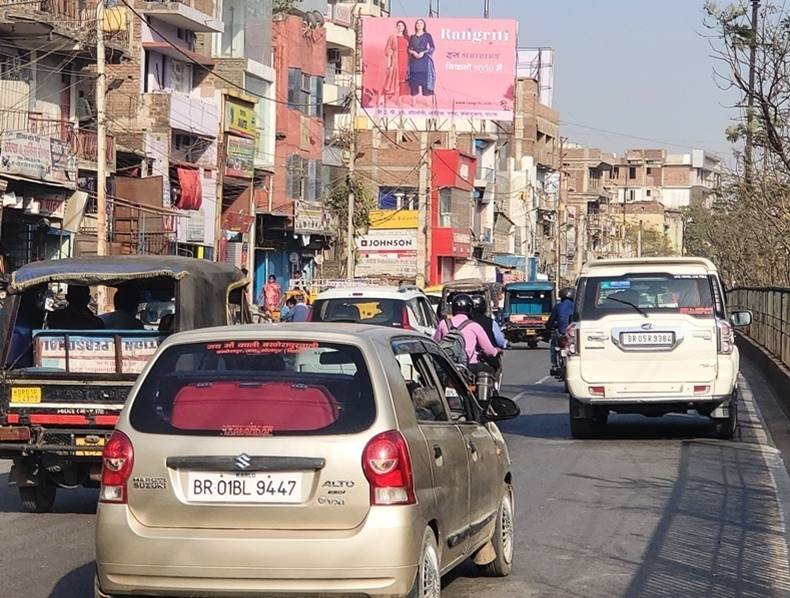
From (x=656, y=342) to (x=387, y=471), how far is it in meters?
11.3

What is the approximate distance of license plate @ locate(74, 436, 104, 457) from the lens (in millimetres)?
11781

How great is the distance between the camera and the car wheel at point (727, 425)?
17.8m

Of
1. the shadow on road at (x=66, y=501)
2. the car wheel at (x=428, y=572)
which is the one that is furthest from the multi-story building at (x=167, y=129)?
the car wheel at (x=428, y=572)

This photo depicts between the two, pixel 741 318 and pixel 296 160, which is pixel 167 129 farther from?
pixel 741 318

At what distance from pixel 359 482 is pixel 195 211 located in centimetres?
4623

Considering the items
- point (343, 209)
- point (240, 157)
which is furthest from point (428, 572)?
point (343, 209)

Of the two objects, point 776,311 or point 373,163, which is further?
point 373,163

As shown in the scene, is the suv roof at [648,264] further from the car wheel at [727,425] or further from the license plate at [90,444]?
the license plate at [90,444]

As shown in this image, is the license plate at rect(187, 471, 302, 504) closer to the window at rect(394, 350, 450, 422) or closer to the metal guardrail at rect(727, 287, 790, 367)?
the window at rect(394, 350, 450, 422)

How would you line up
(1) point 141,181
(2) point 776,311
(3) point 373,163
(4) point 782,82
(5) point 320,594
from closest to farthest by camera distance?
(5) point 320,594
(4) point 782,82
(2) point 776,311
(1) point 141,181
(3) point 373,163

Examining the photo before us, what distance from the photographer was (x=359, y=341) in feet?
23.3

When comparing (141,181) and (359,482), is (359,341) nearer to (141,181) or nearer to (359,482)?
(359,482)

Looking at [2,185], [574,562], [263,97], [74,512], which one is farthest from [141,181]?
[574,562]

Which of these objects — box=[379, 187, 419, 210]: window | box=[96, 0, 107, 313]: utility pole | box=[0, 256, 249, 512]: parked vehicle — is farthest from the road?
box=[379, 187, 419, 210]: window
